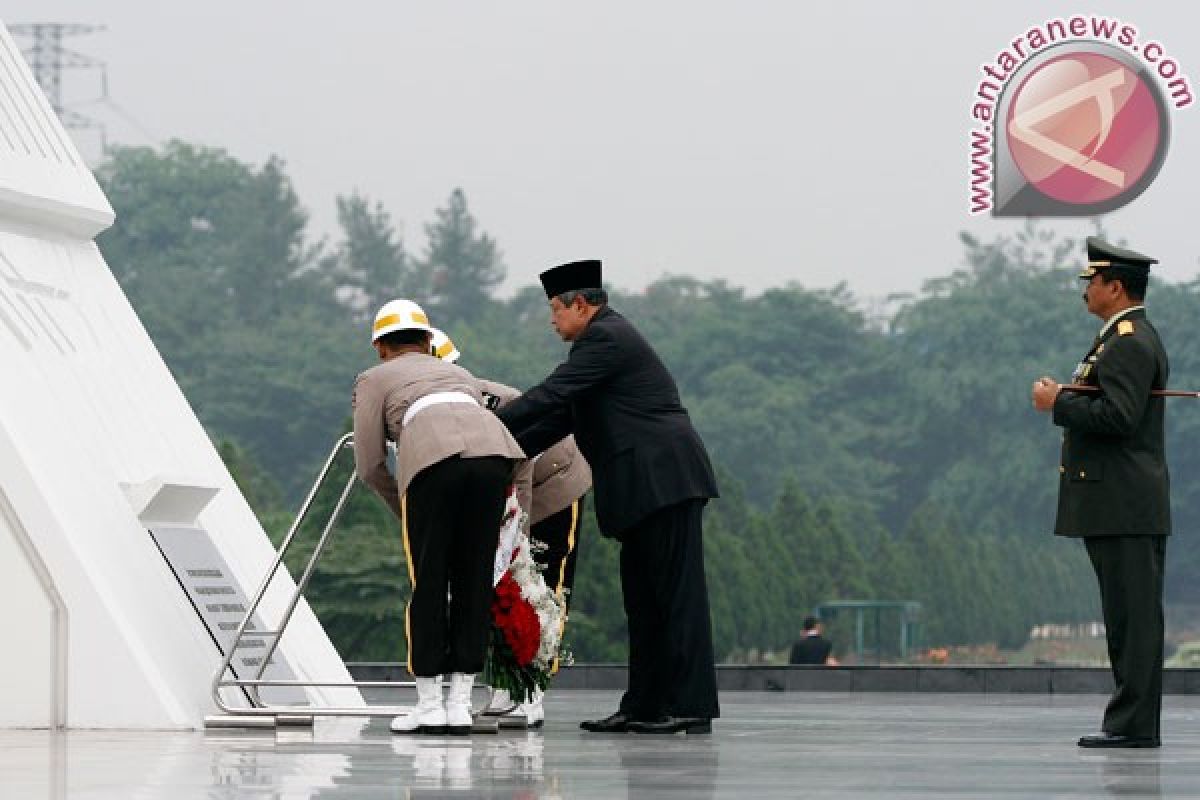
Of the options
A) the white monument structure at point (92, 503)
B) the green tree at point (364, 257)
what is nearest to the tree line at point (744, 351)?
the green tree at point (364, 257)

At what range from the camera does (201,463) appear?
1146 centimetres

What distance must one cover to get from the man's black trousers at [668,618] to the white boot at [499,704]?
599mm

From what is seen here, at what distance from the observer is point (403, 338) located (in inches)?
379

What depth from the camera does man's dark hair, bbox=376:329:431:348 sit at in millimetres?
9594

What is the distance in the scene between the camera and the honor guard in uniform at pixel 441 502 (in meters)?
9.18

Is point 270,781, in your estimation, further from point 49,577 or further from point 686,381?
point 686,381

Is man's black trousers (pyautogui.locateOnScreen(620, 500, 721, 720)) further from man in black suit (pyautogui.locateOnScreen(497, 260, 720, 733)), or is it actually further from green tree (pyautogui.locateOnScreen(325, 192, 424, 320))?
green tree (pyautogui.locateOnScreen(325, 192, 424, 320))

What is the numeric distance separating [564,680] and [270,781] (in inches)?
465

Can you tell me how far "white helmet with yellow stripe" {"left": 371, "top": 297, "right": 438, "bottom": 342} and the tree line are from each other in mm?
46282

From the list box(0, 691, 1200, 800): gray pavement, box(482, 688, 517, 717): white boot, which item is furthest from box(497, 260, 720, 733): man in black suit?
box(482, 688, 517, 717): white boot

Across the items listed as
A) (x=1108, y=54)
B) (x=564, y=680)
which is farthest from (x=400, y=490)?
(x=1108, y=54)

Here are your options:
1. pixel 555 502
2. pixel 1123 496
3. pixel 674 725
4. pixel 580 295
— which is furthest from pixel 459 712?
pixel 1123 496

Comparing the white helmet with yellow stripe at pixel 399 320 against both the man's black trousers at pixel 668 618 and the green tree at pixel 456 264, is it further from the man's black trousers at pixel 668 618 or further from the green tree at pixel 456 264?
the green tree at pixel 456 264

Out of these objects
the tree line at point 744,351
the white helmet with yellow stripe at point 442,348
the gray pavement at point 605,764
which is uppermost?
the tree line at point 744,351
